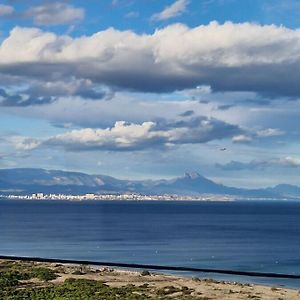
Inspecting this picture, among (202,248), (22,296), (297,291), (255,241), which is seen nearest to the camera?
(22,296)

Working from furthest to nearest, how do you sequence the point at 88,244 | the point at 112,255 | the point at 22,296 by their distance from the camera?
the point at 88,244 < the point at 112,255 < the point at 22,296

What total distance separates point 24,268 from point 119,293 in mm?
20491

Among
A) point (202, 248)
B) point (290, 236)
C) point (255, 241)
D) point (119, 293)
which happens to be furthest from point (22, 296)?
point (290, 236)

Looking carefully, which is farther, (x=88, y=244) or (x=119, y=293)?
(x=88, y=244)

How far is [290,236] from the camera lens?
15200cm

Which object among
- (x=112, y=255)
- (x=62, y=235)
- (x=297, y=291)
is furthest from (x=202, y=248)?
(x=297, y=291)

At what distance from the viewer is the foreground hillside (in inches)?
2071

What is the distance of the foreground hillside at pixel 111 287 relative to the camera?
5259cm

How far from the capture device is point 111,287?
57906 millimetres

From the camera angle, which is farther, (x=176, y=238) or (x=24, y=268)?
(x=176, y=238)

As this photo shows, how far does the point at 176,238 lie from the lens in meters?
140

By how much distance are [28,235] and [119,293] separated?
9849 cm

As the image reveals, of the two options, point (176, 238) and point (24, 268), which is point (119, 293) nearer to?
point (24, 268)

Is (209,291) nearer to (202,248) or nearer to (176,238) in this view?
(202,248)
